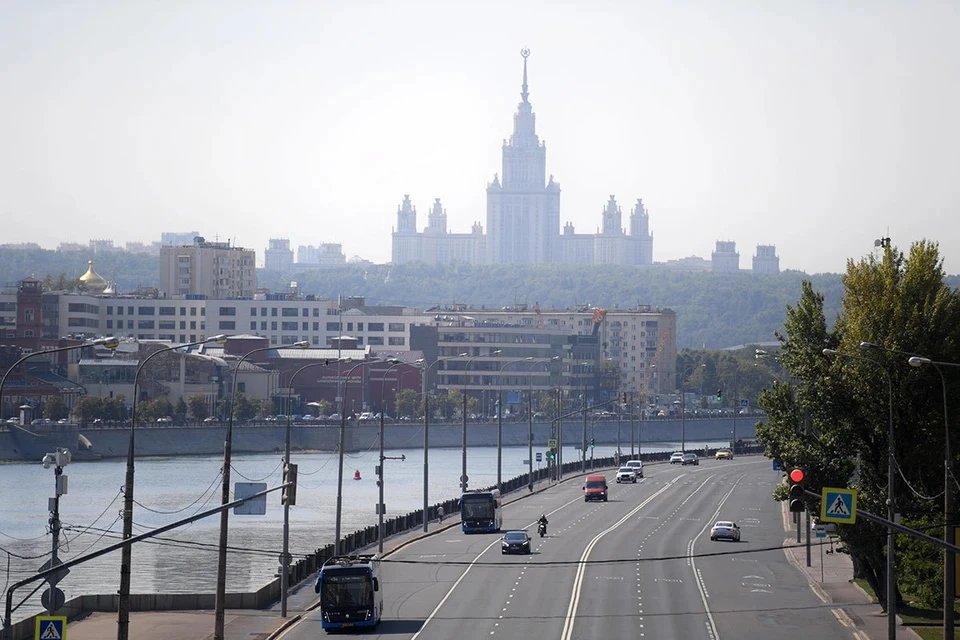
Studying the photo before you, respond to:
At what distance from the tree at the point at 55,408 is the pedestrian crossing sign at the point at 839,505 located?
155 meters

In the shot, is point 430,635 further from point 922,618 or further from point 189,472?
point 189,472

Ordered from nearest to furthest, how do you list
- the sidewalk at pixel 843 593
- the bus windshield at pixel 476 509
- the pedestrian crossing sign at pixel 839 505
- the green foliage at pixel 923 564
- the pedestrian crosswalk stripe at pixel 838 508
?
the pedestrian crossing sign at pixel 839 505, the pedestrian crosswalk stripe at pixel 838 508, the sidewalk at pixel 843 593, the green foliage at pixel 923 564, the bus windshield at pixel 476 509

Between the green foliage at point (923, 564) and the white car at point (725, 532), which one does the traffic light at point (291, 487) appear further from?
the white car at point (725, 532)

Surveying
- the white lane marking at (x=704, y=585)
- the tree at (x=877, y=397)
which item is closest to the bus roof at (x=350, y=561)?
the white lane marking at (x=704, y=585)

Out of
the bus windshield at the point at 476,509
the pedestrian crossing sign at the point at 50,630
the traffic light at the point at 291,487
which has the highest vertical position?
the traffic light at the point at 291,487

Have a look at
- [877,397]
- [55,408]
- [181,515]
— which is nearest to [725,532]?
[877,397]

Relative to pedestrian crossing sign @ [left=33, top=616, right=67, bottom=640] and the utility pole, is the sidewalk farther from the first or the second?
pedestrian crossing sign @ [left=33, top=616, right=67, bottom=640]

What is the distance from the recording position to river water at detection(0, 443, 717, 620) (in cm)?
7812

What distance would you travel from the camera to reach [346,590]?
5188cm

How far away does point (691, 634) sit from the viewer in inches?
1965

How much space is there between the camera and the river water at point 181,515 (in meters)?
78.1

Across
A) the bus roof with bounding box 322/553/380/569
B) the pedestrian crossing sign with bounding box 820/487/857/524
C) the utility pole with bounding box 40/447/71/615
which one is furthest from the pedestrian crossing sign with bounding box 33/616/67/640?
the pedestrian crossing sign with bounding box 820/487/857/524

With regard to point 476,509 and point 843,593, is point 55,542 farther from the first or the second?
point 476,509

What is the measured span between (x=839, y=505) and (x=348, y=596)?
17.8m
